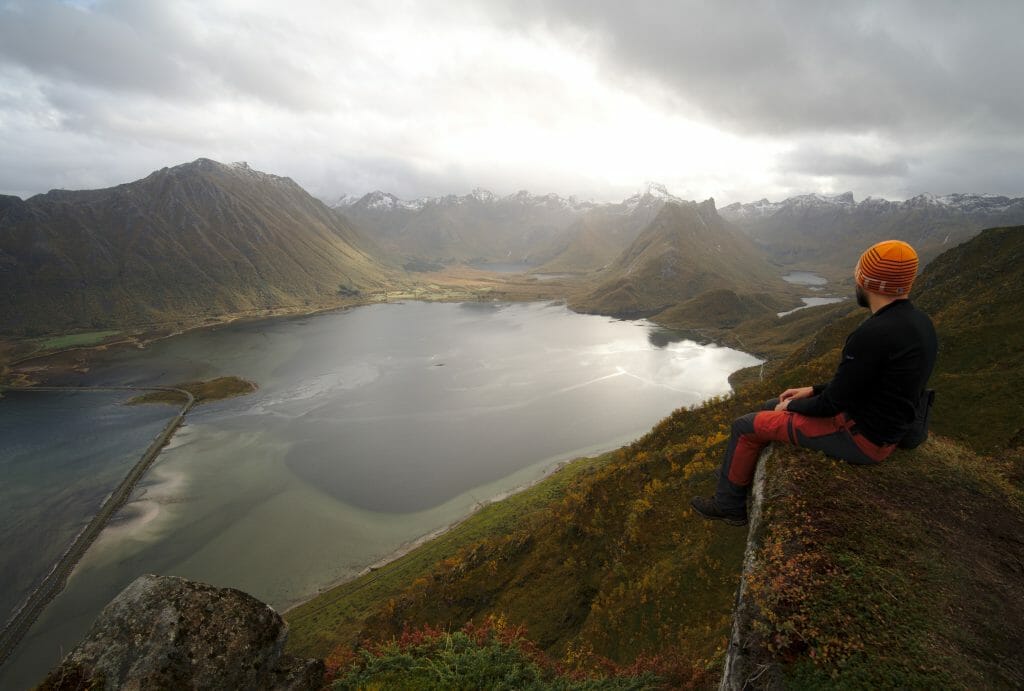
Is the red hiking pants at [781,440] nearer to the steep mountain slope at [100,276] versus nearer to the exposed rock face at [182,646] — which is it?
the exposed rock face at [182,646]

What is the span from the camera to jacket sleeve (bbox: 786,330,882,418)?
18.7 feet

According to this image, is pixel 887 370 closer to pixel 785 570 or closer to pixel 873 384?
pixel 873 384

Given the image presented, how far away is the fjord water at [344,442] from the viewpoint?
38.0m

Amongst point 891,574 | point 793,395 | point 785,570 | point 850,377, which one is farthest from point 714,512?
point 850,377

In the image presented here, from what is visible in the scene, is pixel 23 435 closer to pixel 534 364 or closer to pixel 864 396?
pixel 534 364

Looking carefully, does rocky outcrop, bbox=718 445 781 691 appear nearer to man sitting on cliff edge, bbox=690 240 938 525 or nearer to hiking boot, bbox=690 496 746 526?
hiking boot, bbox=690 496 746 526

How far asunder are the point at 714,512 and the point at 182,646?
10.2 metres

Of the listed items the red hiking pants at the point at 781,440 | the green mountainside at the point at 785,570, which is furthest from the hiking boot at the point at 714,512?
the green mountainside at the point at 785,570

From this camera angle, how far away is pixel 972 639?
15.4ft

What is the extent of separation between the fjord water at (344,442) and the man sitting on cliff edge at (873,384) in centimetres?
3844

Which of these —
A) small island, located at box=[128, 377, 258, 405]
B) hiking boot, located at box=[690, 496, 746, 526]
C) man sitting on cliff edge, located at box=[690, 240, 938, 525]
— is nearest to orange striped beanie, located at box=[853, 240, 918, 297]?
man sitting on cliff edge, located at box=[690, 240, 938, 525]

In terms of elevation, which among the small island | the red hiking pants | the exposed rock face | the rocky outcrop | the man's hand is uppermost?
the man's hand

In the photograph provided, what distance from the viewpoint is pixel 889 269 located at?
19.1 feet

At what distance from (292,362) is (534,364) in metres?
53.4
